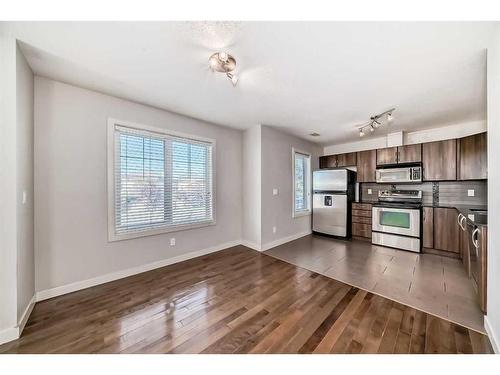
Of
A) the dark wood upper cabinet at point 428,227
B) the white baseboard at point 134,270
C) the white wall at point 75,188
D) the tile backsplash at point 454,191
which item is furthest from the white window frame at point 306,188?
the white wall at point 75,188

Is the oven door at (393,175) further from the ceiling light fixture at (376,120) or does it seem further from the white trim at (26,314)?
the white trim at (26,314)

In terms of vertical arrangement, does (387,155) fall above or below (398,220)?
above

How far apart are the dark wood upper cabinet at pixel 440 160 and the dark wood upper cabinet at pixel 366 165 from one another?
2.89 ft

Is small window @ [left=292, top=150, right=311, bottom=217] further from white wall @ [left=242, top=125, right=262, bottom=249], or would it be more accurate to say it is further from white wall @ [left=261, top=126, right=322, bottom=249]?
white wall @ [left=242, top=125, right=262, bottom=249]

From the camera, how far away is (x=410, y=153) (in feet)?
13.3

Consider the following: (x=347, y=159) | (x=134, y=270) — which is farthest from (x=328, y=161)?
(x=134, y=270)

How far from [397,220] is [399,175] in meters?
0.97

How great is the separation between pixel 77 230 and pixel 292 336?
8.78 ft

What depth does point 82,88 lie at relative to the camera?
7.88ft

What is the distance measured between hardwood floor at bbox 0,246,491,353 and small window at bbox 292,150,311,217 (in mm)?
2415

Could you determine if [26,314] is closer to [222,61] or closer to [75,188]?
[75,188]

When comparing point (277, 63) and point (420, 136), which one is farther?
point (420, 136)

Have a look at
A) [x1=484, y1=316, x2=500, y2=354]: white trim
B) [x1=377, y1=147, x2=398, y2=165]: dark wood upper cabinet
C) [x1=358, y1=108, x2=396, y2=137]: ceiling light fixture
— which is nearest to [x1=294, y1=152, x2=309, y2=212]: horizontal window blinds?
[x1=358, y1=108, x2=396, y2=137]: ceiling light fixture
